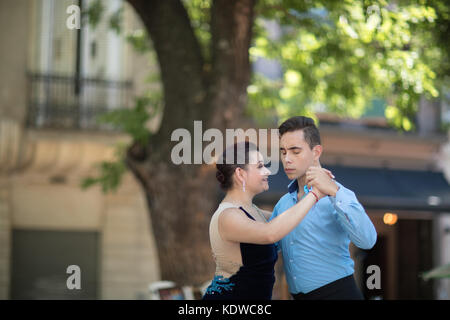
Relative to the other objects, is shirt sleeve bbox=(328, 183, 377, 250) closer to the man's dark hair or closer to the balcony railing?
the man's dark hair

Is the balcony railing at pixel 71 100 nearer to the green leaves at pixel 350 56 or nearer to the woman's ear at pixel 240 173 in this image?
the green leaves at pixel 350 56

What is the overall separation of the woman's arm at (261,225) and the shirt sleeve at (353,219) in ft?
0.33

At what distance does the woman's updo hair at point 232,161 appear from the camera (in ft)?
9.95

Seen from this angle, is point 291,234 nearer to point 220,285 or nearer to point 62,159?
point 220,285

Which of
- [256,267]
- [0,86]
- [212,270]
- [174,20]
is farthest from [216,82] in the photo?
[0,86]

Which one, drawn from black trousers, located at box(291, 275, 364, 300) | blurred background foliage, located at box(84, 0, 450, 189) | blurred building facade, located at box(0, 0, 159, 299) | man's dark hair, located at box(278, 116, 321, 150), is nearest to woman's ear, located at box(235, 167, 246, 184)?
man's dark hair, located at box(278, 116, 321, 150)

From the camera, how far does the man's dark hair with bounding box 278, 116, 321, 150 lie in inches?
118

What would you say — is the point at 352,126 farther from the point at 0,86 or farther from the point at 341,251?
the point at 341,251

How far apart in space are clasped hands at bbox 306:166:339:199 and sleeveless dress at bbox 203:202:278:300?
346 mm

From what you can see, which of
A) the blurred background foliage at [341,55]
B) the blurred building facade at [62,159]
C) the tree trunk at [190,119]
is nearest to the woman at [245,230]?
the blurred background foliage at [341,55]

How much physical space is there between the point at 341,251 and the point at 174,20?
4.12 m

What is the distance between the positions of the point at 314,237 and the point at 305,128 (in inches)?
20.2

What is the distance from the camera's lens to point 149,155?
647 centimetres

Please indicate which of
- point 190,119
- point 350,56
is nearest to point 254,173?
point 190,119
